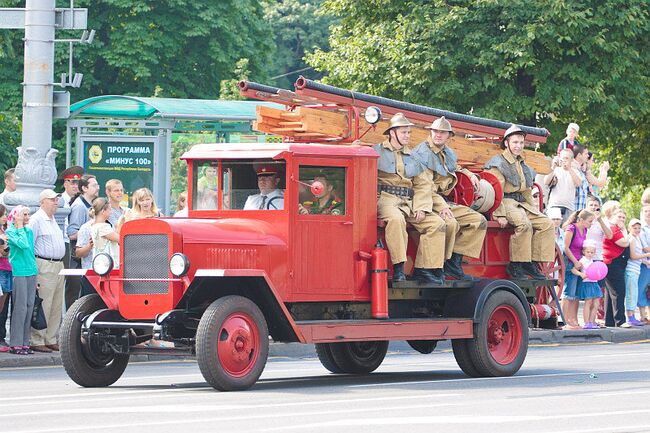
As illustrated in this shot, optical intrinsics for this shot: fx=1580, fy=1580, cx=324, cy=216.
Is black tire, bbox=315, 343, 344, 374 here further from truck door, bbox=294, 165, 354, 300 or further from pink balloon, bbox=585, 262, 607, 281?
pink balloon, bbox=585, 262, 607, 281

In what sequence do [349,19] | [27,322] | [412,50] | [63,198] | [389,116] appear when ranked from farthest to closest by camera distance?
[349,19]
[412,50]
[63,198]
[27,322]
[389,116]

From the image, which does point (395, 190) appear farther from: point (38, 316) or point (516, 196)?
point (38, 316)

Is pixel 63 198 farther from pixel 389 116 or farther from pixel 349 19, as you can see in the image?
pixel 349 19

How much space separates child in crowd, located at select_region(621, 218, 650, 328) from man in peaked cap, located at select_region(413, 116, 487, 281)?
27.1 ft

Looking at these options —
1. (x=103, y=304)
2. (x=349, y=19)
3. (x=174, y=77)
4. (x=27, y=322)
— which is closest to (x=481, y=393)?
(x=103, y=304)

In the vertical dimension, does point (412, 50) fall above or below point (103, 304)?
above

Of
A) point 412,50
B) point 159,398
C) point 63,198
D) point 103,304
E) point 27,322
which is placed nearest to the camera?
point 159,398

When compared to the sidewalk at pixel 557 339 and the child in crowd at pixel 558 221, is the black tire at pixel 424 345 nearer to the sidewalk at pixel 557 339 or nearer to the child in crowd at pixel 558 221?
the sidewalk at pixel 557 339

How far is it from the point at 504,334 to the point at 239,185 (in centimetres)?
341

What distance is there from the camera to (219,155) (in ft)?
52.0

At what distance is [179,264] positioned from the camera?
46.8 feet

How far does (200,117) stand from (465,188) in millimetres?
9492

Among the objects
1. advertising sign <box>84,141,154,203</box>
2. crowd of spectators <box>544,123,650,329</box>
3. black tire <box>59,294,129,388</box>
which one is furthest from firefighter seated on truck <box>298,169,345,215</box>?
advertising sign <box>84,141,154,203</box>

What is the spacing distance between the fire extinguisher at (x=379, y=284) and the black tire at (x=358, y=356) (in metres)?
1.63
